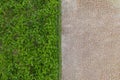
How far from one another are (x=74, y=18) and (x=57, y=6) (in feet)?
1.10

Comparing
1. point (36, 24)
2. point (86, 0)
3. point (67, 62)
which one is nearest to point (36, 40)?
point (36, 24)

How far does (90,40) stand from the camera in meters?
4.91

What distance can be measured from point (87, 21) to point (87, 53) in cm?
52

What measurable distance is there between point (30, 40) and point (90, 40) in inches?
37.4

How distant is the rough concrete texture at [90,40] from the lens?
4832 mm

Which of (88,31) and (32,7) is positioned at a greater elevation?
(32,7)

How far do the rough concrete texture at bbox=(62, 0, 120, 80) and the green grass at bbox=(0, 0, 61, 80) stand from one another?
0.17 meters

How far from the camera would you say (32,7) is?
496cm

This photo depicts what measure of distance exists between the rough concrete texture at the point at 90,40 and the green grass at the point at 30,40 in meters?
0.17

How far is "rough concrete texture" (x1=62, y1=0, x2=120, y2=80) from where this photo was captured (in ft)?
15.9

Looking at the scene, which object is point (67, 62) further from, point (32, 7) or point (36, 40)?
point (32, 7)

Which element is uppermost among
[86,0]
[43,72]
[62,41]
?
[86,0]

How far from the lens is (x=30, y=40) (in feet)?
15.9

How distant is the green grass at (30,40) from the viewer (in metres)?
4.76
